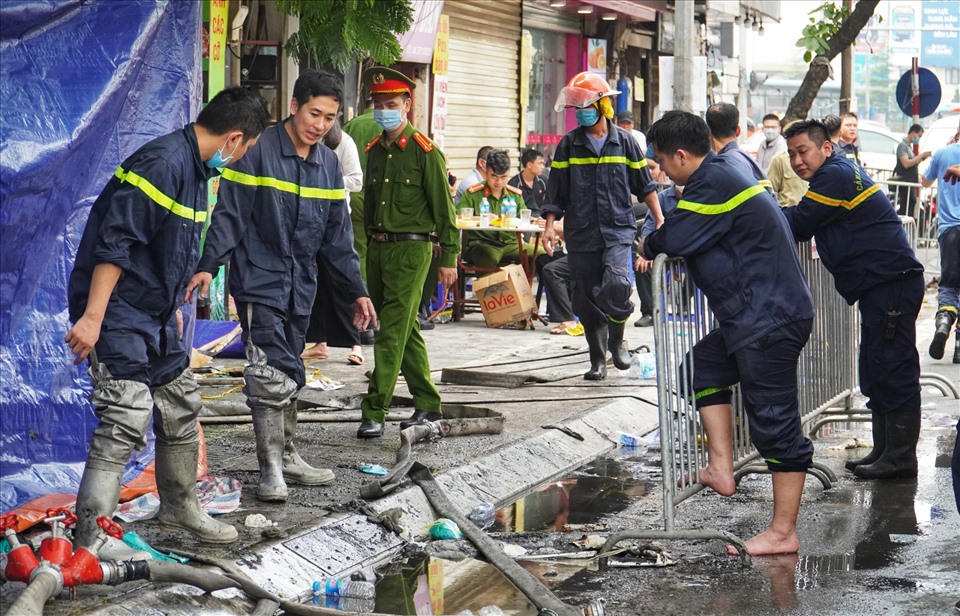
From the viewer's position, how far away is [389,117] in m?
8.07

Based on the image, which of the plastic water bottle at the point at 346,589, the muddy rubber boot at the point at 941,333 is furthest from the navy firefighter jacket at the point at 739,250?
the muddy rubber boot at the point at 941,333

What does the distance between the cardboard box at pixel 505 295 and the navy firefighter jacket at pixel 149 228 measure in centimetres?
819

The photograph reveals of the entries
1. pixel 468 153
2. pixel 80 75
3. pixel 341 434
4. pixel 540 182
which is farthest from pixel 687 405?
pixel 468 153

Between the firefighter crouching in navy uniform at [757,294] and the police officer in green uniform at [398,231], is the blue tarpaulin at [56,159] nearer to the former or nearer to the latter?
the police officer in green uniform at [398,231]

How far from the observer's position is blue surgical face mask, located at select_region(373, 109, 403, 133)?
807cm

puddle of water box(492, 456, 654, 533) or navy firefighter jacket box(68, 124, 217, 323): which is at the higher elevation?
navy firefighter jacket box(68, 124, 217, 323)

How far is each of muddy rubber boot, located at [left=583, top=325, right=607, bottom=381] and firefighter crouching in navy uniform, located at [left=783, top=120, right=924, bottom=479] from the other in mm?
3068

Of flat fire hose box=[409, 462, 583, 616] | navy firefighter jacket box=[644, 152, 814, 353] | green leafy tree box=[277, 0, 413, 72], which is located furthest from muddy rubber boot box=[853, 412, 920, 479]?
green leafy tree box=[277, 0, 413, 72]

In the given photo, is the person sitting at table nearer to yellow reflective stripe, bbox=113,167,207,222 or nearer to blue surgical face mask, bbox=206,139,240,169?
blue surgical face mask, bbox=206,139,240,169

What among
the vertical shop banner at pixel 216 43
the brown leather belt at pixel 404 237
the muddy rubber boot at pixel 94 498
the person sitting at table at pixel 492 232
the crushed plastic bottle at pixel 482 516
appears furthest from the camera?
the person sitting at table at pixel 492 232

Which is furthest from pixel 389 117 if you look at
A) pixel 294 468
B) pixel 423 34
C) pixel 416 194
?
pixel 423 34

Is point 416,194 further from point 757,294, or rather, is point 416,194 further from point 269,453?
point 757,294

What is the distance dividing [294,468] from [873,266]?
10.7 feet

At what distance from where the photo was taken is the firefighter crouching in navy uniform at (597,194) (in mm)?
10164
